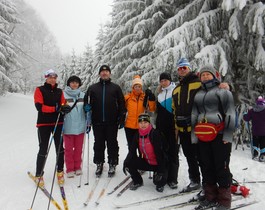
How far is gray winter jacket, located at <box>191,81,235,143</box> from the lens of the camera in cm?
342

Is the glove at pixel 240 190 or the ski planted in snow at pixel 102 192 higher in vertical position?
the glove at pixel 240 190

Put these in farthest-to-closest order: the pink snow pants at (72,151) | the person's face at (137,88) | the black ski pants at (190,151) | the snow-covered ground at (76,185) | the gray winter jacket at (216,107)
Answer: the pink snow pants at (72,151) → the person's face at (137,88) → the black ski pants at (190,151) → the snow-covered ground at (76,185) → the gray winter jacket at (216,107)

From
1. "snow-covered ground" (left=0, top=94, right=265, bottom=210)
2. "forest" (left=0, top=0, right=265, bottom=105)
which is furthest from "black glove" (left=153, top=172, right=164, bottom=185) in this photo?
"forest" (left=0, top=0, right=265, bottom=105)

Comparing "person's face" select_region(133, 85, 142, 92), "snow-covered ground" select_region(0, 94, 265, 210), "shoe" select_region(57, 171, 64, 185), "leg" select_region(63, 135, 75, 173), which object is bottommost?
"snow-covered ground" select_region(0, 94, 265, 210)

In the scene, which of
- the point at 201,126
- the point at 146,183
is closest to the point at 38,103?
the point at 146,183

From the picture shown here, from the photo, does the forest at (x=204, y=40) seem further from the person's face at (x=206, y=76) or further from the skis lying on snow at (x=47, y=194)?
the skis lying on snow at (x=47, y=194)

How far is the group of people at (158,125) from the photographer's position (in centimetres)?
356

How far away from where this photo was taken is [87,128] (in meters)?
5.53

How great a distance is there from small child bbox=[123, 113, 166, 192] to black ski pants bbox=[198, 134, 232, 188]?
92cm

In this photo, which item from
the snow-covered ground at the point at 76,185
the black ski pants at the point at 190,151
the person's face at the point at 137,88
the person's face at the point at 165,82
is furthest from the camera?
the person's face at the point at 137,88

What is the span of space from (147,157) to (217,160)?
143cm

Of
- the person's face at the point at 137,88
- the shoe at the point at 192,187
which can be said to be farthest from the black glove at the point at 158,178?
the person's face at the point at 137,88

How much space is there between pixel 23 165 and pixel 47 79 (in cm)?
280

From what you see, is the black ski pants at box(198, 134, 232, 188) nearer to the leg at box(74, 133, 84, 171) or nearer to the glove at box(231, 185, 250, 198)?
the glove at box(231, 185, 250, 198)
